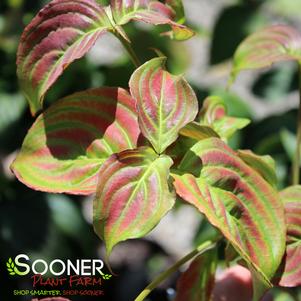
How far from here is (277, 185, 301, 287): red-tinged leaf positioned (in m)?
0.79

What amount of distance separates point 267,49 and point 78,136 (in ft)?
1.09

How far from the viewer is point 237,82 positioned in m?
2.81

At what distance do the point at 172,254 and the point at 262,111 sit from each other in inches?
28.3

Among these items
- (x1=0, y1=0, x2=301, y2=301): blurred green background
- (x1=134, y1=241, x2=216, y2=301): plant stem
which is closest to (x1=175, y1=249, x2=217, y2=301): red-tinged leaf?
(x1=134, y1=241, x2=216, y2=301): plant stem

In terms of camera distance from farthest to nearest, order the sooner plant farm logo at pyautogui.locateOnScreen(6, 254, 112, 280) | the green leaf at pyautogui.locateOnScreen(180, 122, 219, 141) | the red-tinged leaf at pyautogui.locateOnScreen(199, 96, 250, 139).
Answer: the sooner plant farm logo at pyautogui.locateOnScreen(6, 254, 112, 280) → the red-tinged leaf at pyautogui.locateOnScreen(199, 96, 250, 139) → the green leaf at pyautogui.locateOnScreen(180, 122, 219, 141)

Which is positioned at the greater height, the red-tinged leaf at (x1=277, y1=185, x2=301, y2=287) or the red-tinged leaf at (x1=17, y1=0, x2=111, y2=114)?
the red-tinged leaf at (x1=17, y1=0, x2=111, y2=114)

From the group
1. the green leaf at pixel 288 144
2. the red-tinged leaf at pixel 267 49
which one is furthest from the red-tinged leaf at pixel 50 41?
the green leaf at pixel 288 144

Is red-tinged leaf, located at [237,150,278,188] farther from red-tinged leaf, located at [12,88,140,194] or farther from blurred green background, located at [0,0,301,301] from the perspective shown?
blurred green background, located at [0,0,301,301]

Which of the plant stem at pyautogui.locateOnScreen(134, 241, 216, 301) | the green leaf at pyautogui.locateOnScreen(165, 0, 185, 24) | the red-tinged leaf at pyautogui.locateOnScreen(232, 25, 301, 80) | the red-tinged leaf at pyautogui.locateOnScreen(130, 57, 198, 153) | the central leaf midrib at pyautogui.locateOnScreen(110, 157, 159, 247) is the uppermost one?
the green leaf at pyautogui.locateOnScreen(165, 0, 185, 24)

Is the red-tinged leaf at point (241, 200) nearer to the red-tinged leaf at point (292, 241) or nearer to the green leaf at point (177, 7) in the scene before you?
the red-tinged leaf at point (292, 241)

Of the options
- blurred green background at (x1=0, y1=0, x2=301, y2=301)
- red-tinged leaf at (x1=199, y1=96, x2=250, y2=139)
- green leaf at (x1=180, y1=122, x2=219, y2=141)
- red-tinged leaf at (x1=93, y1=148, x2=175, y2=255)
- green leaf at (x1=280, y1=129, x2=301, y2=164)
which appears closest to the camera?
red-tinged leaf at (x1=93, y1=148, x2=175, y2=255)

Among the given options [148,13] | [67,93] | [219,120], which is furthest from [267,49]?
[67,93]

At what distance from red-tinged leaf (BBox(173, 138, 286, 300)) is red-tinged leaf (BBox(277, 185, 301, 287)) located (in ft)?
0.19

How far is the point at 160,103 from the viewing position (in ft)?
2.43
